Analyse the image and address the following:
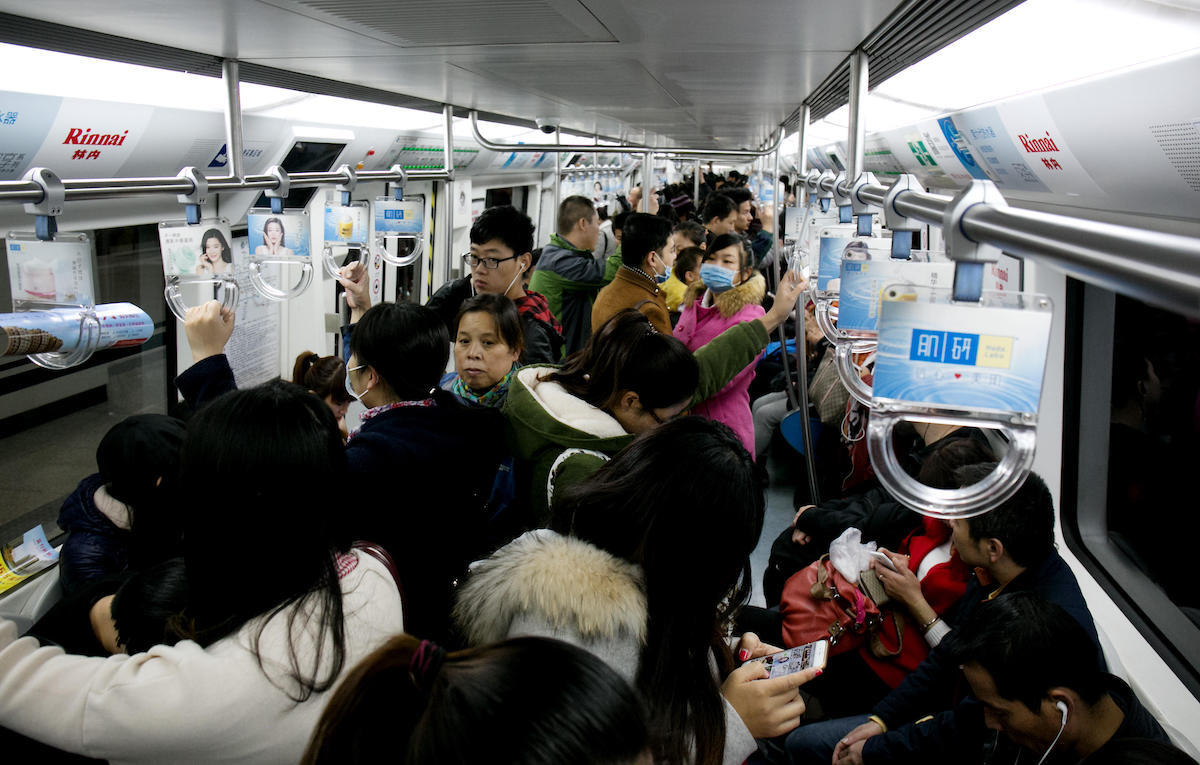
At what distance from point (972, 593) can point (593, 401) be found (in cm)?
136

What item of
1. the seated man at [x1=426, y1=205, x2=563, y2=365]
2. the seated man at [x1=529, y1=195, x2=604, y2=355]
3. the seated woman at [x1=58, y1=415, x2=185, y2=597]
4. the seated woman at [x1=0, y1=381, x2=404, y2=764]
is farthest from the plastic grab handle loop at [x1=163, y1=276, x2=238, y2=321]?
the seated man at [x1=529, y1=195, x2=604, y2=355]

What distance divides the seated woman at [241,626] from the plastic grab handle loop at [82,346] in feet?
1.79

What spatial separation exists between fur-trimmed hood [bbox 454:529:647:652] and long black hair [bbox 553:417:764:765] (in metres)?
0.07

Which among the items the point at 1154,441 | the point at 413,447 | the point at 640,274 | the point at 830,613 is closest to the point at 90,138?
the point at 413,447

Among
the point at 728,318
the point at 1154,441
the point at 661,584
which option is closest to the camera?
the point at 661,584

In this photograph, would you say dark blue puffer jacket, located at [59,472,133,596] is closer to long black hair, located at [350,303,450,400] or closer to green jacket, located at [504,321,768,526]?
long black hair, located at [350,303,450,400]

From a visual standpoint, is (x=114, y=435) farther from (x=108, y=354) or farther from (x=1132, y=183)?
(x=1132, y=183)

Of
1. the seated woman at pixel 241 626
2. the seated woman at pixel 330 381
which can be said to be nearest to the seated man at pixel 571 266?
the seated woman at pixel 330 381

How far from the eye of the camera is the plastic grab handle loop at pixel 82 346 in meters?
1.76

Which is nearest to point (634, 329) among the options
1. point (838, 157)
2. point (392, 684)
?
point (392, 684)

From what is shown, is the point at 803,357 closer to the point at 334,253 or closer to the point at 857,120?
the point at 857,120

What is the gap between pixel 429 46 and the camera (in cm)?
258

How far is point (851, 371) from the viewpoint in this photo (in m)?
1.64

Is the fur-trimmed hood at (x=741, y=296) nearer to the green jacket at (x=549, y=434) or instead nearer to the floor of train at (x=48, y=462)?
the green jacket at (x=549, y=434)
